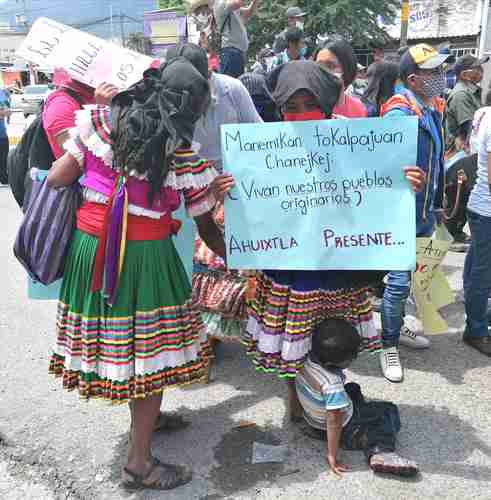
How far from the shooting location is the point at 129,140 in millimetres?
2029

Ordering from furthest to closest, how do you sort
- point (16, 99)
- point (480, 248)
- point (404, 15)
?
1. point (16, 99)
2. point (404, 15)
3. point (480, 248)

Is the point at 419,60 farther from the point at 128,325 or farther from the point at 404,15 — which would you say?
the point at 404,15

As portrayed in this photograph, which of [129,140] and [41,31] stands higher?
[41,31]

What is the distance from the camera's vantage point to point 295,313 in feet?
8.33

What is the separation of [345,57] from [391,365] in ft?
6.21

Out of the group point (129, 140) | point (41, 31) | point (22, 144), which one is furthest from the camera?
point (22, 144)

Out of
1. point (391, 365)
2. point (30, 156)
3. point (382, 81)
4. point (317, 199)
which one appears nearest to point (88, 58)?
point (30, 156)

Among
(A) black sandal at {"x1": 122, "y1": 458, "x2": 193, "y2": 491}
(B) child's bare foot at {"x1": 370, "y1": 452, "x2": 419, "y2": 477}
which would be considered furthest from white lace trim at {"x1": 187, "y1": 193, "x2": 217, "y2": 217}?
(B) child's bare foot at {"x1": 370, "y1": 452, "x2": 419, "y2": 477}

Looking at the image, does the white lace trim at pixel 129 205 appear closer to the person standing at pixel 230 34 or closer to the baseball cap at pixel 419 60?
the baseball cap at pixel 419 60

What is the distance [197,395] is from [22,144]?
1.70 metres

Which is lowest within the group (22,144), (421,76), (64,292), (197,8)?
(64,292)

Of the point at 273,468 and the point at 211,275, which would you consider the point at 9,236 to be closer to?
the point at 211,275

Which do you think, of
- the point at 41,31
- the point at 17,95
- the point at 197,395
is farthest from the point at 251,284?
the point at 17,95

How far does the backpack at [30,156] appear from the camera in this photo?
8.84 feet
